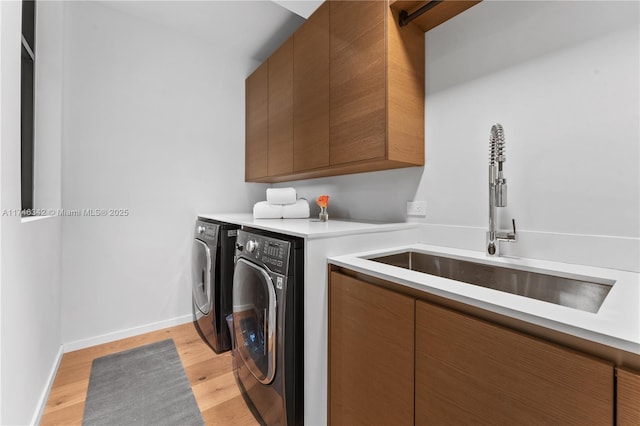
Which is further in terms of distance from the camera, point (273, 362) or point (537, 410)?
point (273, 362)

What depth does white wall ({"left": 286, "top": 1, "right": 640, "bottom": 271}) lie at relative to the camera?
1.02 meters

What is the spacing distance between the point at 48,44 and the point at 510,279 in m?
2.92

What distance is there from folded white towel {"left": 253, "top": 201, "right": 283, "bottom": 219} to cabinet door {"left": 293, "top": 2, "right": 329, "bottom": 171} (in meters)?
0.33

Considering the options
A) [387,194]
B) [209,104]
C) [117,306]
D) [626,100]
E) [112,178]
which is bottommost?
[117,306]

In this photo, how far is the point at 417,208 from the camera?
5.48 ft

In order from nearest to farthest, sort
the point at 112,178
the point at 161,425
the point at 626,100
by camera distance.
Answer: the point at 626,100 < the point at 161,425 < the point at 112,178

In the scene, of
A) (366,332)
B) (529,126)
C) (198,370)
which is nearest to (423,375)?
(366,332)

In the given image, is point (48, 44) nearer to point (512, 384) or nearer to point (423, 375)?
point (423, 375)

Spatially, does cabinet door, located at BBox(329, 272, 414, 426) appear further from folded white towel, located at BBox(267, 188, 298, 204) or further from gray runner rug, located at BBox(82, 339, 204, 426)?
folded white towel, located at BBox(267, 188, 298, 204)

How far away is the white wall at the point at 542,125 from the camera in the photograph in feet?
3.34

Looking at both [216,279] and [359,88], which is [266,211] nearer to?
[216,279]

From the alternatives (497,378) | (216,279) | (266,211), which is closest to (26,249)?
(216,279)

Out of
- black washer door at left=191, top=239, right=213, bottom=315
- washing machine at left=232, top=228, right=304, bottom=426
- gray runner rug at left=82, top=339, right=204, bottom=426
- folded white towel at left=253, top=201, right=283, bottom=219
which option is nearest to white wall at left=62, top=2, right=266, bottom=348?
black washer door at left=191, top=239, right=213, bottom=315

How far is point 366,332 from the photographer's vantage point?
103cm
